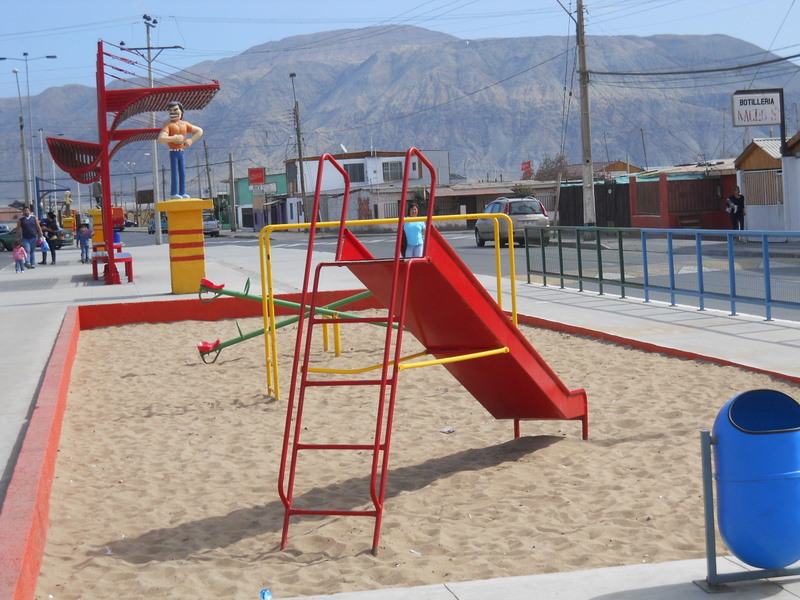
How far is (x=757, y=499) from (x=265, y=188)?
309 ft

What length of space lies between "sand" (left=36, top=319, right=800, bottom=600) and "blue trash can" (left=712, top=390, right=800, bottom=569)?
851 mm

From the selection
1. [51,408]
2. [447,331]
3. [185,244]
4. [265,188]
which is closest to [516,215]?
[185,244]

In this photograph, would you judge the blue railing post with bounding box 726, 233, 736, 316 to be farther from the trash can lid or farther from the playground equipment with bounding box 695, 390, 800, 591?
the playground equipment with bounding box 695, 390, 800, 591

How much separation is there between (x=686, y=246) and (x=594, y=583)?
1057 centimetres

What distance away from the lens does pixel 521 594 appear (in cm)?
454

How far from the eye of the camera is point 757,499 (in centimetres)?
435

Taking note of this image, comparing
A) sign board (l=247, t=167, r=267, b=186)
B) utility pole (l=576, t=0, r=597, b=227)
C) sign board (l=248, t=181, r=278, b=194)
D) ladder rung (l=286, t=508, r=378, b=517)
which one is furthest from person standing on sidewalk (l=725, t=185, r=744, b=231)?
sign board (l=247, t=167, r=267, b=186)

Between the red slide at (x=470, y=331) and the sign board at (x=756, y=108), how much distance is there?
91.1 feet

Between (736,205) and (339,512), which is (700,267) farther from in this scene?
(736,205)

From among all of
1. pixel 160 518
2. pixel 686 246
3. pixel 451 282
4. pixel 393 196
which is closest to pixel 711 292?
pixel 686 246

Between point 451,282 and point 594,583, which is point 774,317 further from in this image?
point 594,583

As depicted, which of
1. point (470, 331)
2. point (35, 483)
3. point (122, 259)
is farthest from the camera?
point (122, 259)

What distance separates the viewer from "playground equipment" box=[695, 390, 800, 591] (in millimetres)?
4336

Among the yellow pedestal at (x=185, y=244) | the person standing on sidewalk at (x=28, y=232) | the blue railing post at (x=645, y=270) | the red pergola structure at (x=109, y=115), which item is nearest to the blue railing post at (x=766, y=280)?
the blue railing post at (x=645, y=270)
